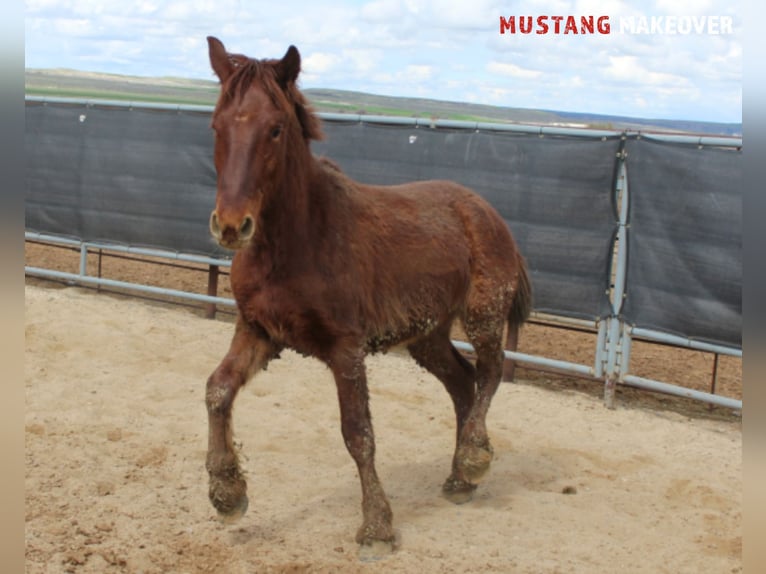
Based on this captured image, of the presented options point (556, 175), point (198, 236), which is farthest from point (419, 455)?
point (198, 236)

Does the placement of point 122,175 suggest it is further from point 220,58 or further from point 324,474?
point 220,58

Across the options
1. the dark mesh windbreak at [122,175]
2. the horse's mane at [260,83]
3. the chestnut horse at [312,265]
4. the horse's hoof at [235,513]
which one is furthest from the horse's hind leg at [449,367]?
the dark mesh windbreak at [122,175]

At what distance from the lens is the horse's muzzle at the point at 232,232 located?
3451 mm

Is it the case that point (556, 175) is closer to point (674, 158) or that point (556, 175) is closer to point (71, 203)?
point (674, 158)

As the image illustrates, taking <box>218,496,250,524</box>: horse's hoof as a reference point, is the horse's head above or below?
above

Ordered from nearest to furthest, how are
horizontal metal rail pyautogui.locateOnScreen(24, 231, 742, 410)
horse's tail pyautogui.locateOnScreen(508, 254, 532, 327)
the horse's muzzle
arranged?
the horse's muzzle < horse's tail pyautogui.locateOnScreen(508, 254, 532, 327) < horizontal metal rail pyautogui.locateOnScreen(24, 231, 742, 410)

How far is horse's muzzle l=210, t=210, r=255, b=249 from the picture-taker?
345 centimetres

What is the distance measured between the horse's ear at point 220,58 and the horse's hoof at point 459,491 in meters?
2.61

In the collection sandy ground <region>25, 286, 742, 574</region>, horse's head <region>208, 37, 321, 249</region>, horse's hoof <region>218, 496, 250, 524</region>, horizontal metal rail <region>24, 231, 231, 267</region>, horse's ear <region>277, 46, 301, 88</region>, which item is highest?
horse's ear <region>277, 46, 301, 88</region>

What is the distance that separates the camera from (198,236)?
9023 mm

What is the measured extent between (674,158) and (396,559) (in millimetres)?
4158

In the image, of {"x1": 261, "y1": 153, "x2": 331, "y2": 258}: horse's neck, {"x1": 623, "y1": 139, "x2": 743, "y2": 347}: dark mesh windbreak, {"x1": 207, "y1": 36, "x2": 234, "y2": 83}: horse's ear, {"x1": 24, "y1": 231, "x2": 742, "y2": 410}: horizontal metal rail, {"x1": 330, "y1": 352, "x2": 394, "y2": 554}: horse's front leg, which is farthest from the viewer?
{"x1": 24, "y1": 231, "x2": 742, "y2": 410}: horizontal metal rail

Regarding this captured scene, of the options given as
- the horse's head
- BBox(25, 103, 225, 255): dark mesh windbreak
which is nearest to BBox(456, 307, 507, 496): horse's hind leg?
the horse's head

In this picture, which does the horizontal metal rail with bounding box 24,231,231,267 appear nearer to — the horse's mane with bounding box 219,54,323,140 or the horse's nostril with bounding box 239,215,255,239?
the horse's mane with bounding box 219,54,323,140
